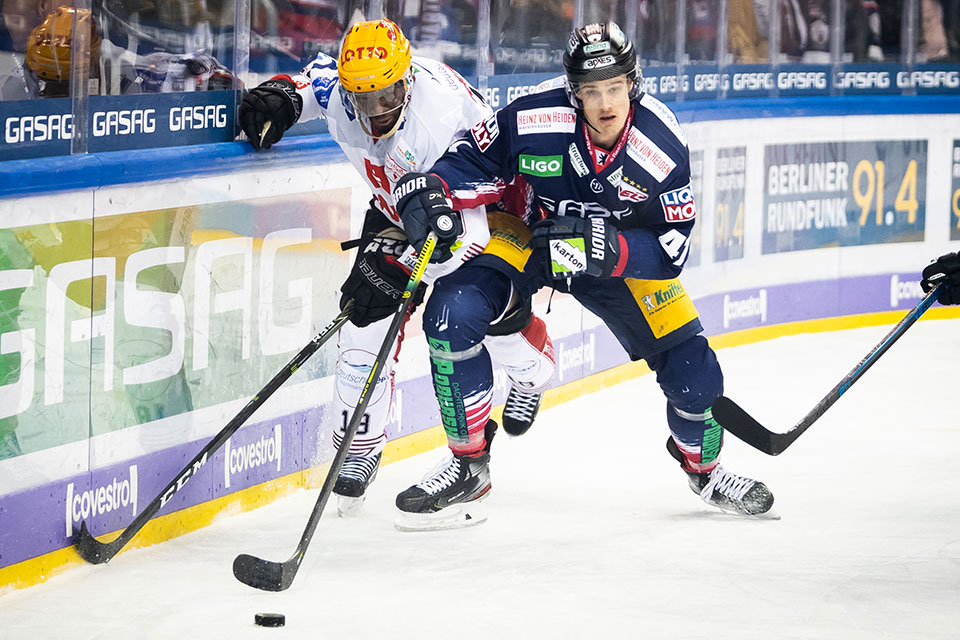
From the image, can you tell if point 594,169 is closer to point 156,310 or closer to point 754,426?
point 754,426

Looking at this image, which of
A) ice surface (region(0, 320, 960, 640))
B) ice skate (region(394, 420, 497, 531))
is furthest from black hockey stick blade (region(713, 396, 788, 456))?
ice skate (region(394, 420, 497, 531))

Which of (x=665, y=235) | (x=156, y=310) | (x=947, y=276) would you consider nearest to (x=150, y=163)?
(x=156, y=310)

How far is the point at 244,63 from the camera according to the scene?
4457 millimetres

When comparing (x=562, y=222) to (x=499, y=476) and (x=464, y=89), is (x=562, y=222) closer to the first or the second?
(x=464, y=89)

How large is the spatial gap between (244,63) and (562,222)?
123 cm

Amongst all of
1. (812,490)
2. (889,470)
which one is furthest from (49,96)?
(889,470)

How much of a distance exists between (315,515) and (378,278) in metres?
0.89

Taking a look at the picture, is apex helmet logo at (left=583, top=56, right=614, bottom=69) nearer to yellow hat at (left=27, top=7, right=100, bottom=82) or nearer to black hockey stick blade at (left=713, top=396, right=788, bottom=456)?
black hockey stick blade at (left=713, top=396, right=788, bottom=456)

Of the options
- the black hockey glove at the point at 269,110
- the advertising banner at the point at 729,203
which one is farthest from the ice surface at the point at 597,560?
the advertising banner at the point at 729,203

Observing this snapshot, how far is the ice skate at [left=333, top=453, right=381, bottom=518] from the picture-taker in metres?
4.32

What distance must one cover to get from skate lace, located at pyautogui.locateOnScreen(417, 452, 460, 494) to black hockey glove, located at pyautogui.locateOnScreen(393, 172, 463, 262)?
0.67 m

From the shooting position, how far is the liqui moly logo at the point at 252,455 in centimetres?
429

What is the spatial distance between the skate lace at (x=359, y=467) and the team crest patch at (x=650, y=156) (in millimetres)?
1264

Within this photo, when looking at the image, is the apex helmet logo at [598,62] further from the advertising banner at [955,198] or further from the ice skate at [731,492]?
the advertising banner at [955,198]
